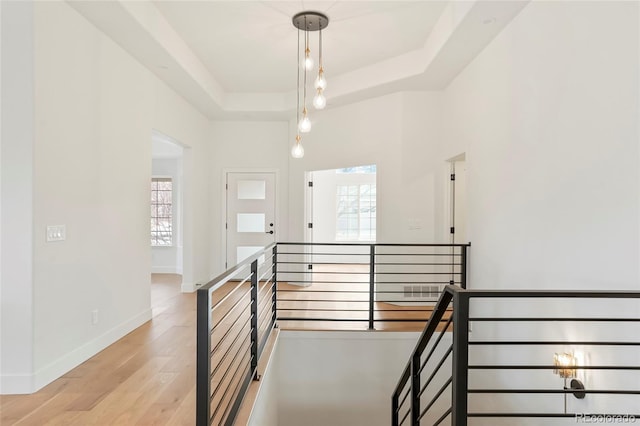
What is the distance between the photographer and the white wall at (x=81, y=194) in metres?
2.60

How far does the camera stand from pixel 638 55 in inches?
75.0

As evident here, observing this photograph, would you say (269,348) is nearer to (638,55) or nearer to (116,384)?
(116,384)

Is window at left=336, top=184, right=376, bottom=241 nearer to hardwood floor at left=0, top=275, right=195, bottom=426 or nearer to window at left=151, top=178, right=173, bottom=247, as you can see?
window at left=151, top=178, right=173, bottom=247

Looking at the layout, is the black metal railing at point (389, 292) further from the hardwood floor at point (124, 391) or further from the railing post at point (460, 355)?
the railing post at point (460, 355)

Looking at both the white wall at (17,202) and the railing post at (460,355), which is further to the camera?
the white wall at (17,202)

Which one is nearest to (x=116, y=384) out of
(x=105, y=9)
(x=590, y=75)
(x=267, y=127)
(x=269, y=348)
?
(x=269, y=348)

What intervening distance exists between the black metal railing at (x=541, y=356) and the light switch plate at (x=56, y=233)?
2663 millimetres

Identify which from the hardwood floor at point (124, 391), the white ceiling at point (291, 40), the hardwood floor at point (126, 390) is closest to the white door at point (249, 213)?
the white ceiling at point (291, 40)

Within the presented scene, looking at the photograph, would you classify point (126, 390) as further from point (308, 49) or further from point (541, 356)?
point (308, 49)

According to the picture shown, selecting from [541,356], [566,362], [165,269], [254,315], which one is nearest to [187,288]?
[165,269]

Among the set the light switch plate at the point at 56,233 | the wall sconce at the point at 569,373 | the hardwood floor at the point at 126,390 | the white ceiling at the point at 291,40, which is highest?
the white ceiling at the point at 291,40

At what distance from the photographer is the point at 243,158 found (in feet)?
21.0

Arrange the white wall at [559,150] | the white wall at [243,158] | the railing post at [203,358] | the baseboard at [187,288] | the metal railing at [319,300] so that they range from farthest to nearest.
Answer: the white wall at [243,158] → the baseboard at [187,288] → the metal railing at [319,300] → the white wall at [559,150] → the railing post at [203,358]

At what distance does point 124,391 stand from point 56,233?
127 centimetres
